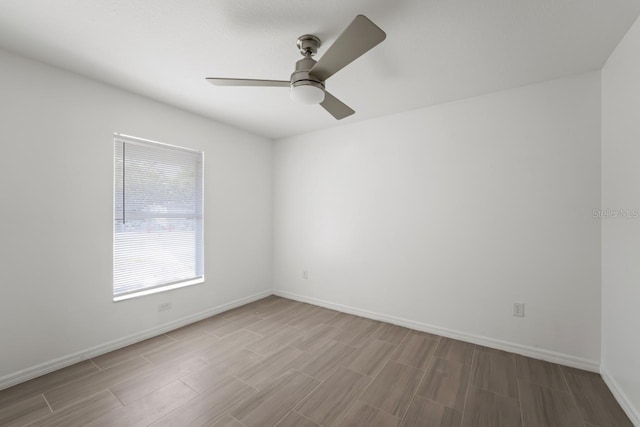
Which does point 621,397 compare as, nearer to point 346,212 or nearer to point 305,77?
point 346,212

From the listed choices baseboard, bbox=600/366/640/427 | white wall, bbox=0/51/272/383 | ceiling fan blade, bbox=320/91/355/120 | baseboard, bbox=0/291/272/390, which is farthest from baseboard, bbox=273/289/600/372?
ceiling fan blade, bbox=320/91/355/120

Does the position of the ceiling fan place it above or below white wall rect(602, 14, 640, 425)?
above

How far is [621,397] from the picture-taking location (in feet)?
5.82

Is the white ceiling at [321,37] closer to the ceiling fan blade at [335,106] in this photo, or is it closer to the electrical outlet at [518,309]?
the ceiling fan blade at [335,106]

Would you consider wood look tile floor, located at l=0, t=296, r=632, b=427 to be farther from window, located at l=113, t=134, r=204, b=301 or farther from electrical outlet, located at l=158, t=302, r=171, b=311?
window, located at l=113, t=134, r=204, b=301

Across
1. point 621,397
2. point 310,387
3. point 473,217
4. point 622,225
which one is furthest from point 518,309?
point 310,387

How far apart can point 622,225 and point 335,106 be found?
2128mm

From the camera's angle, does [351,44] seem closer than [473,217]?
Yes

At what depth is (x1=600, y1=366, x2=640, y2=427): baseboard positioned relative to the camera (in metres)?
1.61

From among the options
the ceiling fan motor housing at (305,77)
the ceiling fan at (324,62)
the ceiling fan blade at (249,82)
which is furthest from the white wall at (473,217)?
the ceiling fan blade at (249,82)

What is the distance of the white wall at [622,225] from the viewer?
1.63 meters

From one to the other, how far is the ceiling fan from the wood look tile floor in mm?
2046

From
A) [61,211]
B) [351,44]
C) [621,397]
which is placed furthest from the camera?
[61,211]

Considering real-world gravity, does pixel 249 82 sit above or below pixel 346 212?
above
